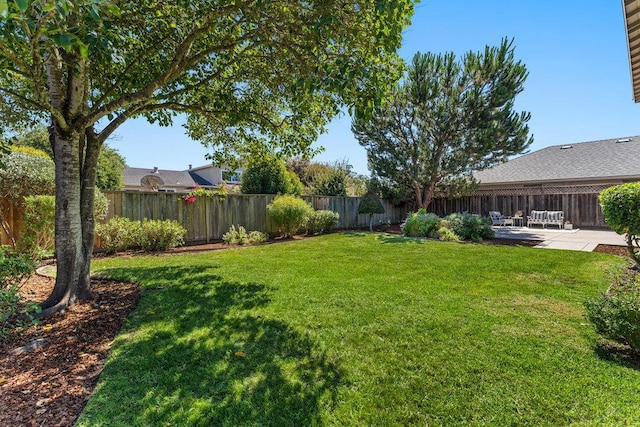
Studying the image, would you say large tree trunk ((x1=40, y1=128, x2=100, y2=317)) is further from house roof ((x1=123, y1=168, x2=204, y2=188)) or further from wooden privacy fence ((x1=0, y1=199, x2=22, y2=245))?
house roof ((x1=123, y1=168, x2=204, y2=188))

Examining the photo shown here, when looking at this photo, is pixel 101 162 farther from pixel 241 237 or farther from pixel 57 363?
pixel 57 363

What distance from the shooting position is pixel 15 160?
6.61 m

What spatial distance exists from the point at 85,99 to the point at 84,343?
10.6 ft

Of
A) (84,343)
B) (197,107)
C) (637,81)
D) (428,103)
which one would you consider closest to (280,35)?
(197,107)

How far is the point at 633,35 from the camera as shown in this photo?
4270 millimetres

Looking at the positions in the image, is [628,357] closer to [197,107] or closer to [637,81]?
[637,81]

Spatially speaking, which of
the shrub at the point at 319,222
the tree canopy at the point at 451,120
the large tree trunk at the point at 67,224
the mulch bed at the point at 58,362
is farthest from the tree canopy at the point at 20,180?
the tree canopy at the point at 451,120

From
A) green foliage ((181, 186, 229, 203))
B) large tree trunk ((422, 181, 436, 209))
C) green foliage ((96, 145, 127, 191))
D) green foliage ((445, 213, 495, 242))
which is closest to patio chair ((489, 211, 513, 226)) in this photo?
large tree trunk ((422, 181, 436, 209))

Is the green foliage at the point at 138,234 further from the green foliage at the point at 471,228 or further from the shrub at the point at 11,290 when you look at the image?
the green foliage at the point at 471,228

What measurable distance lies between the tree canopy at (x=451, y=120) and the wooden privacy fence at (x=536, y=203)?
3379 millimetres

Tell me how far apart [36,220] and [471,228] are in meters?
12.2

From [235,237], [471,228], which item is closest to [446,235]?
[471,228]

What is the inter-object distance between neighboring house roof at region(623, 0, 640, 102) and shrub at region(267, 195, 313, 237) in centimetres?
883

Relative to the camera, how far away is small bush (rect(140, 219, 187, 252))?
27.2 ft
